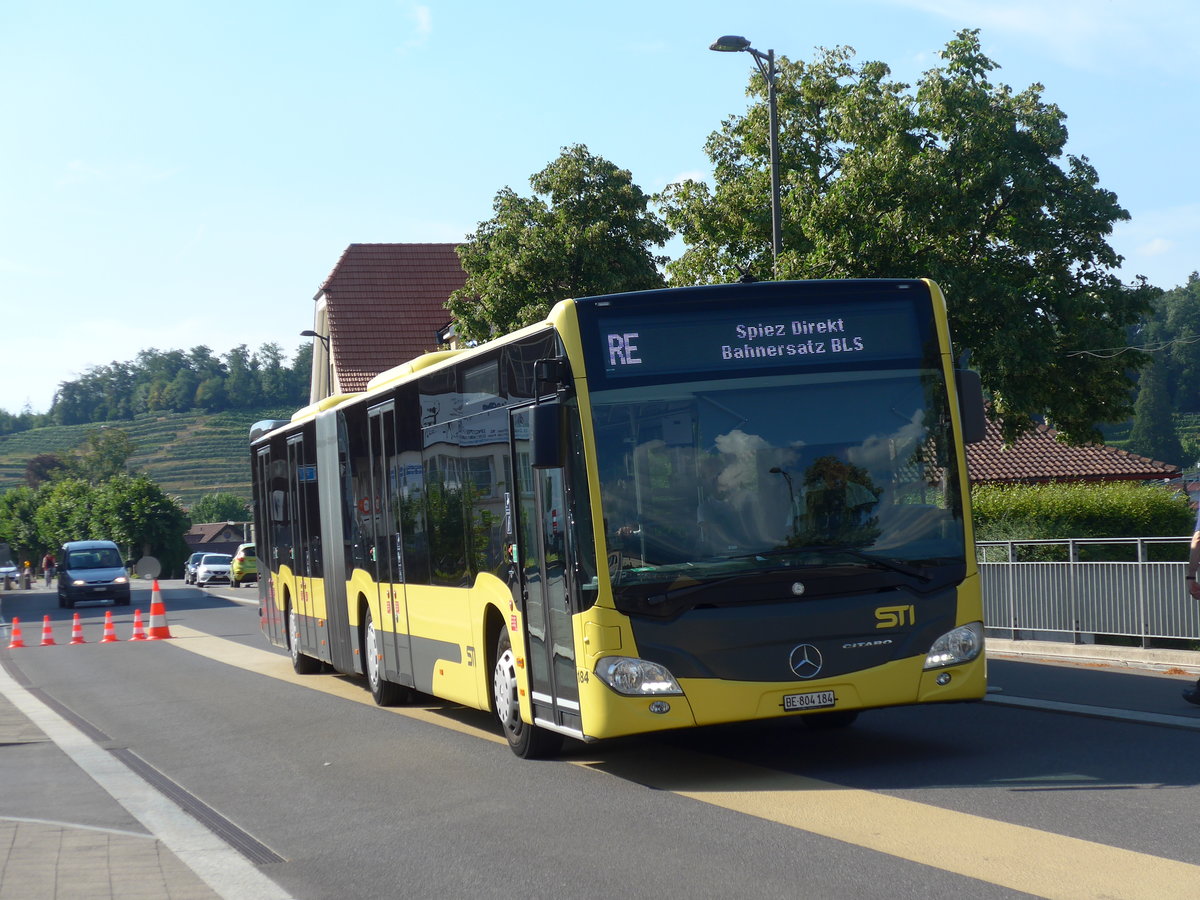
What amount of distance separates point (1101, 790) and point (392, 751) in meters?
5.13

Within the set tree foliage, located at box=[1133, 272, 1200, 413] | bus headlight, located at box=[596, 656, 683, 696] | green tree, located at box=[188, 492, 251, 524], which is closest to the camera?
bus headlight, located at box=[596, 656, 683, 696]

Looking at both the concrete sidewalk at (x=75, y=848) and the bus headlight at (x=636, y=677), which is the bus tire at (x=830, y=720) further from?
the concrete sidewalk at (x=75, y=848)

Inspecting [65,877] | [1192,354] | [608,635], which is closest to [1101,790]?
[608,635]

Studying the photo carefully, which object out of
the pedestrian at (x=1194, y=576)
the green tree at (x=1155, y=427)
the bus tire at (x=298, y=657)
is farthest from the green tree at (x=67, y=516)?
the pedestrian at (x=1194, y=576)

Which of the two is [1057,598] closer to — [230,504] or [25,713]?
[25,713]

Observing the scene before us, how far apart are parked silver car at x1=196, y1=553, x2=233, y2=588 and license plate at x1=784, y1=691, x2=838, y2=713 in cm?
5633

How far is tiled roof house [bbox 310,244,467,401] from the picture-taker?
55.2 metres

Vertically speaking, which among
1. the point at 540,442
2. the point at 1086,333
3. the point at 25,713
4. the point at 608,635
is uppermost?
the point at 1086,333

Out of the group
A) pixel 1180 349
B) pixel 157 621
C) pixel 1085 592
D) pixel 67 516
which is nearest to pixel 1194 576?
pixel 1085 592

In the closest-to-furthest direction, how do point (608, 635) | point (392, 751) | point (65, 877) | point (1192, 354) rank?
point (65, 877)
point (608, 635)
point (392, 751)
point (1192, 354)

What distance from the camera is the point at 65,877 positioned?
23.0 ft

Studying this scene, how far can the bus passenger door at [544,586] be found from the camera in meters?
9.11

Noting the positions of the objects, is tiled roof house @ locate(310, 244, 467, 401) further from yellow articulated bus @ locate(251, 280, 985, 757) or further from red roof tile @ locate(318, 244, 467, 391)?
yellow articulated bus @ locate(251, 280, 985, 757)

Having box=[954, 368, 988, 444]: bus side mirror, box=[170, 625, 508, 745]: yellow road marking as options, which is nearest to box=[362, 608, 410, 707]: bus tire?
box=[170, 625, 508, 745]: yellow road marking
